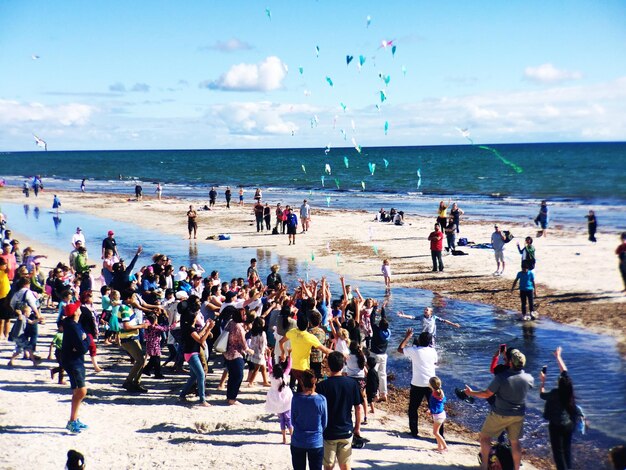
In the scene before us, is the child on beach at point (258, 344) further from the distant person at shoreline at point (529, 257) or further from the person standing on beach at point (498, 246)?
the person standing on beach at point (498, 246)

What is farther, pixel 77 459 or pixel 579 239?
pixel 579 239

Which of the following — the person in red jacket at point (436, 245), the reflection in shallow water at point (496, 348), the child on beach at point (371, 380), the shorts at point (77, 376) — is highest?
the person in red jacket at point (436, 245)

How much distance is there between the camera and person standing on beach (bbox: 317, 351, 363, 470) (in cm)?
610

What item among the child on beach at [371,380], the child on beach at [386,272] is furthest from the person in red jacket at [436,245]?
the child on beach at [371,380]

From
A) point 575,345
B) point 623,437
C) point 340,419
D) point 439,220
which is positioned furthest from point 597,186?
point 340,419

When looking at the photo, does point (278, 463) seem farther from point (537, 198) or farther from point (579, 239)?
point (537, 198)

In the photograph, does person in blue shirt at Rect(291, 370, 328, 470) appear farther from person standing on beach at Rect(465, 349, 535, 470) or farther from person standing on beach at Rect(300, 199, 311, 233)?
person standing on beach at Rect(300, 199, 311, 233)

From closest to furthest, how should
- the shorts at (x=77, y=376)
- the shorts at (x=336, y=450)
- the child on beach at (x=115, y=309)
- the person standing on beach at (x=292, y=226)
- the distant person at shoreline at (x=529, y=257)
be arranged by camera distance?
the shorts at (x=336, y=450), the shorts at (x=77, y=376), the child on beach at (x=115, y=309), the distant person at shoreline at (x=529, y=257), the person standing on beach at (x=292, y=226)

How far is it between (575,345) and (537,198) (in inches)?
1490

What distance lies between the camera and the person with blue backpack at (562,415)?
6.63m

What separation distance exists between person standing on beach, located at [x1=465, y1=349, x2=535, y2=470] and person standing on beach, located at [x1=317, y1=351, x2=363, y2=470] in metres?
1.62

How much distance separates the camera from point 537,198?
47.9 m

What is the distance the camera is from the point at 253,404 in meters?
9.24

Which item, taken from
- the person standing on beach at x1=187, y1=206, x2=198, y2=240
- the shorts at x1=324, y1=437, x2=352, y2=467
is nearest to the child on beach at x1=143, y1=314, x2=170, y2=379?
the shorts at x1=324, y1=437, x2=352, y2=467
